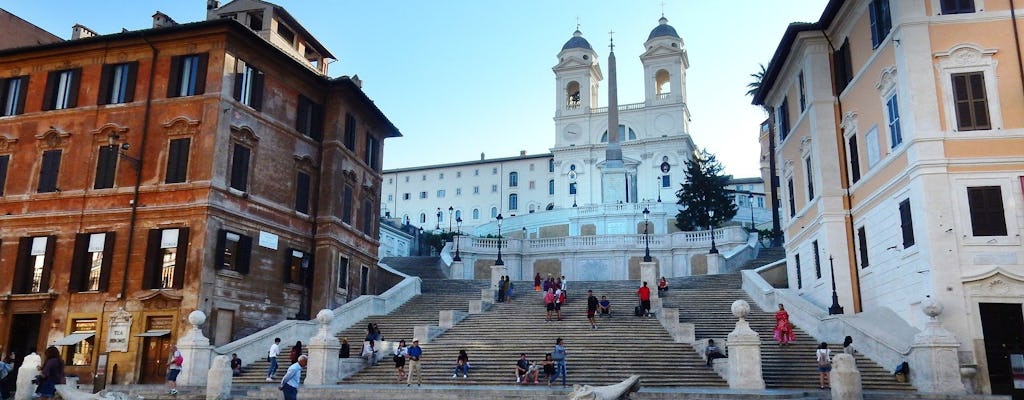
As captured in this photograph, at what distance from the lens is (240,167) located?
3000 centimetres

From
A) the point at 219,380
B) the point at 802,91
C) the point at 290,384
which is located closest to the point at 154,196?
the point at 219,380

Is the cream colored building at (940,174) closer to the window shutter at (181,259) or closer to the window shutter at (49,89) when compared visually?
the window shutter at (181,259)

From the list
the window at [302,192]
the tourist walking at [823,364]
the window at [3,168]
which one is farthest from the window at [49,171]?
the tourist walking at [823,364]

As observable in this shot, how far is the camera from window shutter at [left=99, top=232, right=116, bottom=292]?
28.4 meters

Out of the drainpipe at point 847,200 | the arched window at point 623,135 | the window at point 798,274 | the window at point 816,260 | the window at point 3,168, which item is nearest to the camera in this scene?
the drainpipe at point 847,200

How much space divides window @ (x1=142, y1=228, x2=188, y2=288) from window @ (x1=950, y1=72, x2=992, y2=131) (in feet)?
80.1

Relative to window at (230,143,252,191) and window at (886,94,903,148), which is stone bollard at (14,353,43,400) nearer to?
window at (230,143,252,191)

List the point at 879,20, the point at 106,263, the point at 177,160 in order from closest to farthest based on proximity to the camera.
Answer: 1. the point at 879,20
2. the point at 106,263
3. the point at 177,160

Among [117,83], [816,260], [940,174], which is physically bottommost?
[816,260]

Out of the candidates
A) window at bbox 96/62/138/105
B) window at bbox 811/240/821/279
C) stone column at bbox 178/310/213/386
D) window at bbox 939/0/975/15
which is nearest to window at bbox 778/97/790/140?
window at bbox 811/240/821/279

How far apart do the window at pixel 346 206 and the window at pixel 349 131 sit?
6.43 ft

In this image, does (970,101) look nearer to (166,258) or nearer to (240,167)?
(240,167)

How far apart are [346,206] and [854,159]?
21.0 metres

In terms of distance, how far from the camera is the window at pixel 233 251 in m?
28.2
